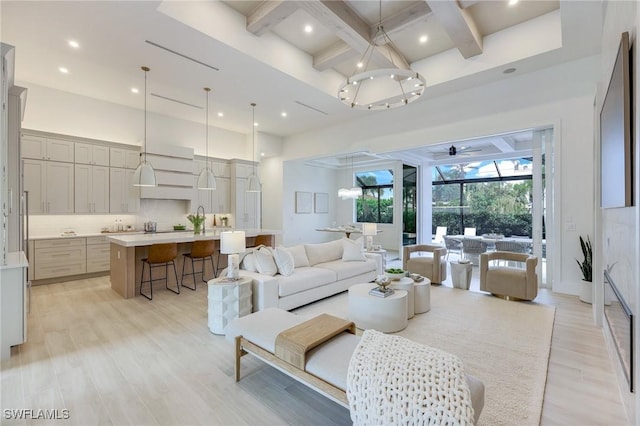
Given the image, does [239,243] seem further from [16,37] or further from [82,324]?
[16,37]

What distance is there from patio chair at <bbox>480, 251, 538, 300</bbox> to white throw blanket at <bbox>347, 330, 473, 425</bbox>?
3.45 meters

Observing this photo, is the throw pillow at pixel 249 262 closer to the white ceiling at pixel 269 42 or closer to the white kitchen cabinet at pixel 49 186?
the white ceiling at pixel 269 42

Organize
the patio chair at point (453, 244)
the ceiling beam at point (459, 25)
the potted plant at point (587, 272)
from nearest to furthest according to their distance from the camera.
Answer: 1. the ceiling beam at point (459, 25)
2. the potted plant at point (587, 272)
3. the patio chair at point (453, 244)

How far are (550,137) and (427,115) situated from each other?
2.16m

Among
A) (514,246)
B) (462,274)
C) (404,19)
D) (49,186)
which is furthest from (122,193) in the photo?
(514,246)

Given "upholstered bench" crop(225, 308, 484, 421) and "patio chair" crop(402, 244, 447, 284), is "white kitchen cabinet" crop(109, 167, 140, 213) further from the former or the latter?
"patio chair" crop(402, 244, 447, 284)

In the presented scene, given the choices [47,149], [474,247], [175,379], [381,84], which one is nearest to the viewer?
[175,379]

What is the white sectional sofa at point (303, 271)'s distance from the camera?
12.2 ft

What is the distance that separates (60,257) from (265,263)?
14.2 feet

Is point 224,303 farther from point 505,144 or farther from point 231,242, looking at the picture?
point 505,144

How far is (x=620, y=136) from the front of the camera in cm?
187

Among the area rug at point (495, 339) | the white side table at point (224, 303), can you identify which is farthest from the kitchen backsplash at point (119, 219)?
the area rug at point (495, 339)

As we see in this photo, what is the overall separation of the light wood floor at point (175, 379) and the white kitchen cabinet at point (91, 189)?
281cm

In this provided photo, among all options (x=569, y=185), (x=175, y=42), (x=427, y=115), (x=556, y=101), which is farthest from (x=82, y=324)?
(x=556, y=101)
